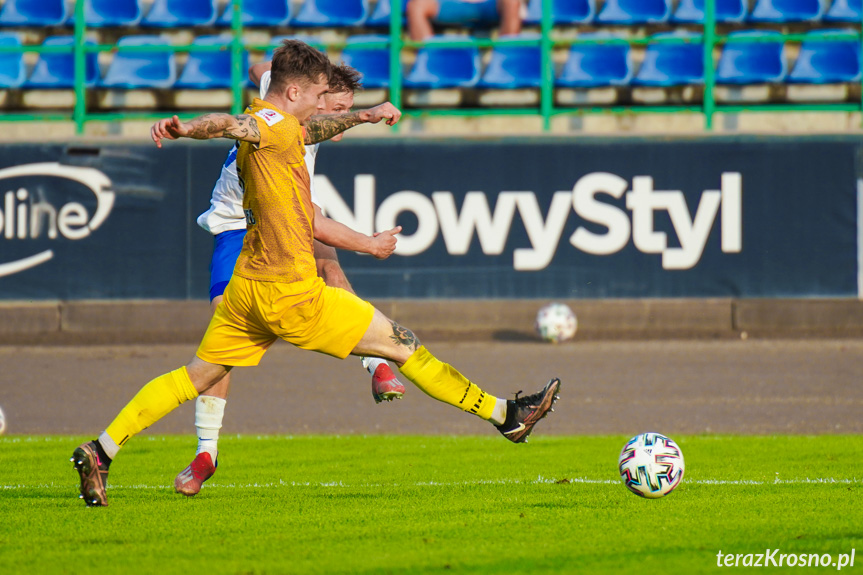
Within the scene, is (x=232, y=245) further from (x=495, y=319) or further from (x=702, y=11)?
(x=702, y=11)

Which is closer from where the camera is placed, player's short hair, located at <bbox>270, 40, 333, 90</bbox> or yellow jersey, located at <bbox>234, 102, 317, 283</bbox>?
yellow jersey, located at <bbox>234, 102, 317, 283</bbox>

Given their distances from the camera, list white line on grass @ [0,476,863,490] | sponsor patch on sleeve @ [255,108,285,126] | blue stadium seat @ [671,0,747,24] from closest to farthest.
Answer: sponsor patch on sleeve @ [255,108,285,126]
white line on grass @ [0,476,863,490]
blue stadium seat @ [671,0,747,24]

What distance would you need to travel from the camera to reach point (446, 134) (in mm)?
14758

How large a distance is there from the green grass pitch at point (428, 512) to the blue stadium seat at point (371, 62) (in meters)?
9.21

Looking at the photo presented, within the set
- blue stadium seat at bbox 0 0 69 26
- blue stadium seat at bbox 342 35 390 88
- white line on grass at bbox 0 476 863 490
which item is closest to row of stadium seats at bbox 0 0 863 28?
blue stadium seat at bbox 0 0 69 26

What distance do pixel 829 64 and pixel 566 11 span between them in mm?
3588

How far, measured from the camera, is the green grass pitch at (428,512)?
4.39 m

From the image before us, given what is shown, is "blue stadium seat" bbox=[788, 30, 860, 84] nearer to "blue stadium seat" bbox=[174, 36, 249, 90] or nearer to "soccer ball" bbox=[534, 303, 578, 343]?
"soccer ball" bbox=[534, 303, 578, 343]

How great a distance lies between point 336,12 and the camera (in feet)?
57.2

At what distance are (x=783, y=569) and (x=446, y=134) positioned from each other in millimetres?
10989

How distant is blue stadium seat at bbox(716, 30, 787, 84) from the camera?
16.3m

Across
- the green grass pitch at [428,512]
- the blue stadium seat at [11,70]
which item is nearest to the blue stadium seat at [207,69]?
the blue stadium seat at [11,70]

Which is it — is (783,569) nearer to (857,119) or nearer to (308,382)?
(308,382)

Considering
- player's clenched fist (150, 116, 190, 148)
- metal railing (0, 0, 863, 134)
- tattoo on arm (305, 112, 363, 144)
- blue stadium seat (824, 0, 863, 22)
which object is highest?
blue stadium seat (824, 0, 863, 22)
